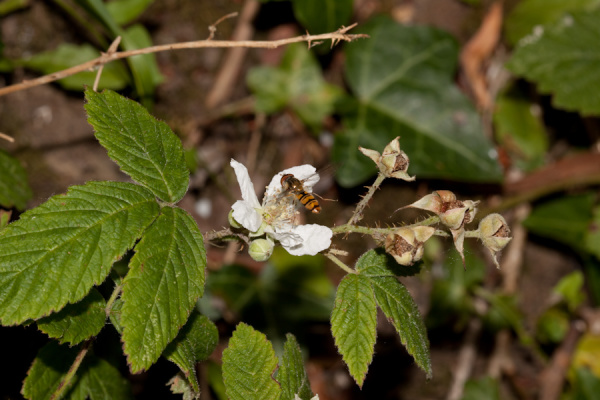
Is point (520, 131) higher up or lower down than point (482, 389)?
higher up

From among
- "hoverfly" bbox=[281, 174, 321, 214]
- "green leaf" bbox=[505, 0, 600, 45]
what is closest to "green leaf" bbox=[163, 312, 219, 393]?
"hoverfly" bbox=[281, 174, 321, 214]

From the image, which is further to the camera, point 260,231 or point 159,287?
point 260,231

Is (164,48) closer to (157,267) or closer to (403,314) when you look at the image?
(157,267)

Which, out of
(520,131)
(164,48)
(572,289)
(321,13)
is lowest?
(572,289)

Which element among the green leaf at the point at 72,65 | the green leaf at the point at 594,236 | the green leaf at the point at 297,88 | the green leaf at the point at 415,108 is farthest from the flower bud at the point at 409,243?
the green leaf at the point at 594,236

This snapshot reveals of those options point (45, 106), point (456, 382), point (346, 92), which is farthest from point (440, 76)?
point (45, 106)

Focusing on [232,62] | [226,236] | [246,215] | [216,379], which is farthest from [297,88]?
[246,215]
